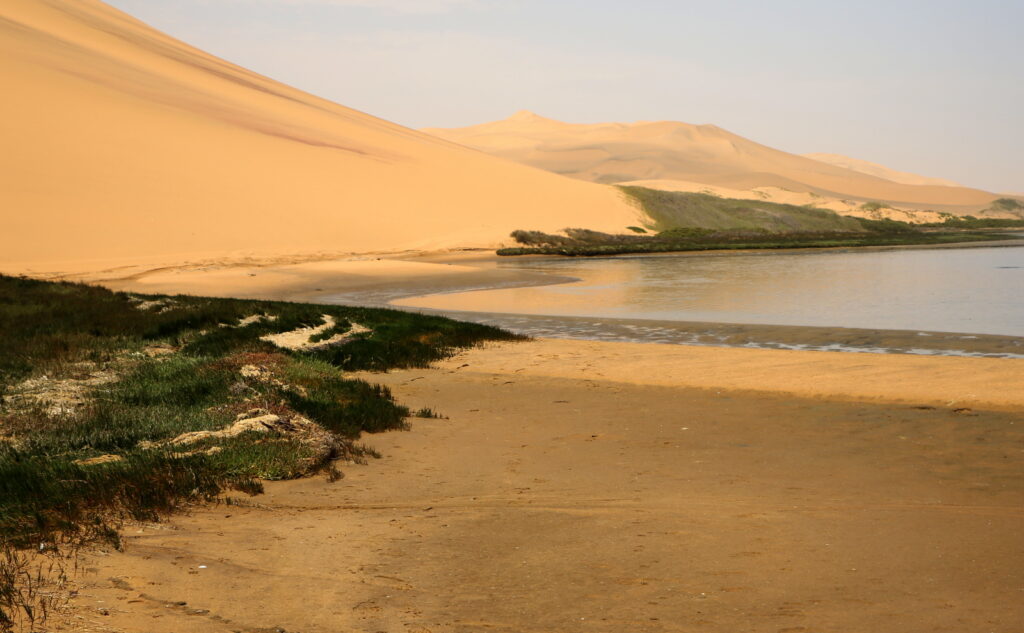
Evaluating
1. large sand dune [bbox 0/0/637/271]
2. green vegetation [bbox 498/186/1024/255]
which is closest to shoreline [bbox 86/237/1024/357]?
green vegetation [bbox 498/186/1024/255]

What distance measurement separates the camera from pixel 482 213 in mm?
64938

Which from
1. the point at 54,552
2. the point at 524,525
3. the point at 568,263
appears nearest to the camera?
the point at 54,552

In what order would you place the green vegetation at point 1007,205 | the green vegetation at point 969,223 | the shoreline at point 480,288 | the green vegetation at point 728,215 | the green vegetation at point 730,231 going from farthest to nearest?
1. the green vegetation at point 1007,205
2. the green vegetation at point 969,223
3. the green vegetation at point 728,215
4. the green vegetation at point 730,231
5. the shoreline at point 480,288

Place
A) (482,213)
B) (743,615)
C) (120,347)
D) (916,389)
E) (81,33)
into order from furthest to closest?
(81,33) → (482,213) → (120,347) → (916,389) → (743,615)

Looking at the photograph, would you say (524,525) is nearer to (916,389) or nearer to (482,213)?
(916,389)

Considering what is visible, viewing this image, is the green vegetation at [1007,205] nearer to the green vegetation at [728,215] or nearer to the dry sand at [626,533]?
the green vegetation at [728,215]

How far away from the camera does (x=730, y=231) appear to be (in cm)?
7006

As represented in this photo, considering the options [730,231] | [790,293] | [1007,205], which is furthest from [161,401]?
[1007,205]

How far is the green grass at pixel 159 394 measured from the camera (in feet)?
23.0

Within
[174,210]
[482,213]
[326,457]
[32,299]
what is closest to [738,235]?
[482,213]

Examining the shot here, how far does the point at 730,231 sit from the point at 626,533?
215ft

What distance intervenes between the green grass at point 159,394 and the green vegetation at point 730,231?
34.3 m

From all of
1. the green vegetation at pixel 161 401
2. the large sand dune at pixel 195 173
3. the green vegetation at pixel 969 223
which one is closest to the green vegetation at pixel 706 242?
the large sand dune at pixel 195 173

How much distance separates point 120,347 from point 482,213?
168 feet
